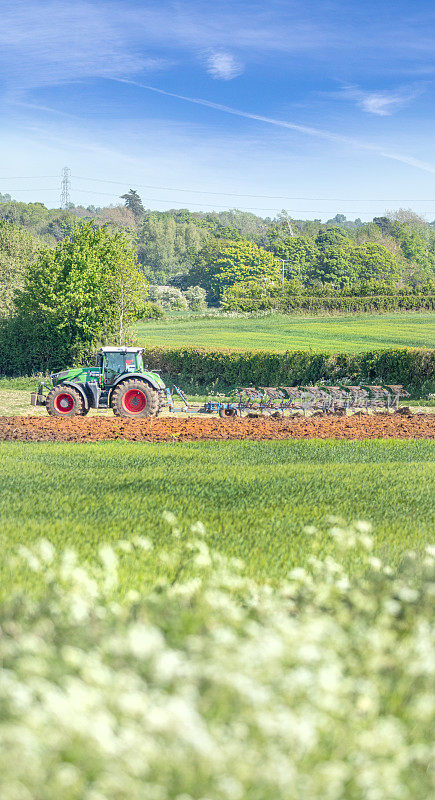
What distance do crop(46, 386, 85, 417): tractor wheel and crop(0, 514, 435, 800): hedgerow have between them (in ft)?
49.6

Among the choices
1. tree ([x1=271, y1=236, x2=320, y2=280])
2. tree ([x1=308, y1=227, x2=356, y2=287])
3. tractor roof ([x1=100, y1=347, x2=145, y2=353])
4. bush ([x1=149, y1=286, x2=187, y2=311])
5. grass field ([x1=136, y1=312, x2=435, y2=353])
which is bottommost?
tractor roof ([x1=100, y1=347, x2=145, y2=353])

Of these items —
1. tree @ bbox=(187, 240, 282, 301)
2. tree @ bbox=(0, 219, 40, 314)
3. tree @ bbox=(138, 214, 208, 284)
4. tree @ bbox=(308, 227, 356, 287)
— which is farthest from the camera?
tree @ bbox=(138, 214, 208, 284)

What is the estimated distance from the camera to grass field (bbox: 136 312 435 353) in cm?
4062

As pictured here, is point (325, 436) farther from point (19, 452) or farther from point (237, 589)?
point (237, 589)

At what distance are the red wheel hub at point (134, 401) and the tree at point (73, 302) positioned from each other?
37.3 ft

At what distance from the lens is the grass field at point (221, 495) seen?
21.8 ft

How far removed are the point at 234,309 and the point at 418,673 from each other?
70.2 m

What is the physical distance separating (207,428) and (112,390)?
3310 mm

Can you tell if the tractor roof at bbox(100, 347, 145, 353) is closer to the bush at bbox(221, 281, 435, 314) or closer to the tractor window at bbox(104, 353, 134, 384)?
the tractor window at bbox(104, 353, 134, 384)

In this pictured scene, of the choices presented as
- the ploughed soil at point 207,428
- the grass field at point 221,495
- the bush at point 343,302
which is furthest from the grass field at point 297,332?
the grass field at point 221,495

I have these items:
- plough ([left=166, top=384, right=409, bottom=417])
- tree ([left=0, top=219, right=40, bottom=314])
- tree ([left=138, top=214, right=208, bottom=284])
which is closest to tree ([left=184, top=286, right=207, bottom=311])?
tree ([left=138, top=214, right=208, bottom=284])

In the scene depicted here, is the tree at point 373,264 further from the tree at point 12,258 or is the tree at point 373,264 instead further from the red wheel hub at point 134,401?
the red wheel hub at point 134,401

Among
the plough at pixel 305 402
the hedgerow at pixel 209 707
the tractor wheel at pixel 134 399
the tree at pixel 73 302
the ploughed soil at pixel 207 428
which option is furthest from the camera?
the tree at pixel 73 302

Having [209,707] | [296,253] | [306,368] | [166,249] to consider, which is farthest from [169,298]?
[209,707]
